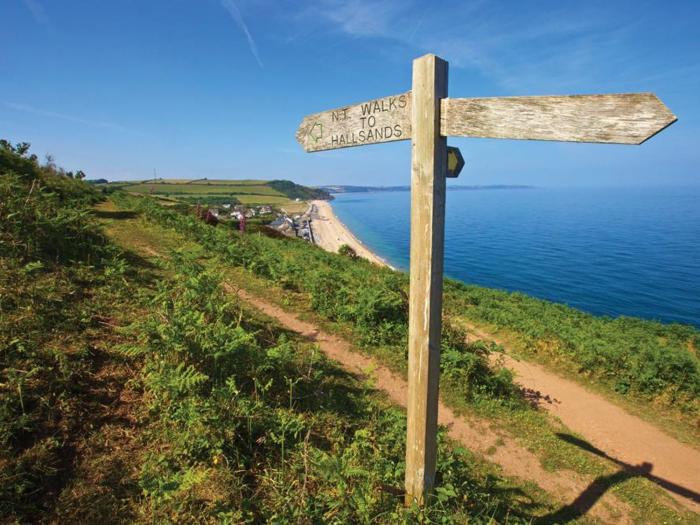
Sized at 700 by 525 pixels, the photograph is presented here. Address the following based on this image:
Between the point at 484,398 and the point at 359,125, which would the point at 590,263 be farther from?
the point at 359,125

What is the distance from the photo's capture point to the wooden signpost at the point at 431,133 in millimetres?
1707

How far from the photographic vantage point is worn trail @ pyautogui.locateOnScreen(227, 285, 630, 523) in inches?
202

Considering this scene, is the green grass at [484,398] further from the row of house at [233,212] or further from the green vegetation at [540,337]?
the row of house at [233,212]

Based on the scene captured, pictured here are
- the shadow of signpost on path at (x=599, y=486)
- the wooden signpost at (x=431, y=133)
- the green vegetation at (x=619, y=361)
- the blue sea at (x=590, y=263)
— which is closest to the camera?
the wooden signpost at (x=431, y=133)

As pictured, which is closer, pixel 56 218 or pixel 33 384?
pixel 33 384

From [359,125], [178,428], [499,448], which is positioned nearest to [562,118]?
[359,125]

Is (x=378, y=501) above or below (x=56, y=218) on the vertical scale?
below

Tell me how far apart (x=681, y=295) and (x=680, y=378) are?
36.4 meters

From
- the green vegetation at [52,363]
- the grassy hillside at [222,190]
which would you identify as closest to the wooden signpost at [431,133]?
the green vegetation at [52,363]

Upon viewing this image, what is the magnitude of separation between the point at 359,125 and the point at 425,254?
120 centimetres

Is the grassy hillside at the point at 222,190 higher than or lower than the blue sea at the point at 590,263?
higher

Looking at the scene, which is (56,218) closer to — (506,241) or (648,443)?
(648,443)

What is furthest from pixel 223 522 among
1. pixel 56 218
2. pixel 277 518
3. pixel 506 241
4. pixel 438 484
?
pixel 506 241

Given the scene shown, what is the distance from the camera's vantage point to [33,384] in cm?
346
